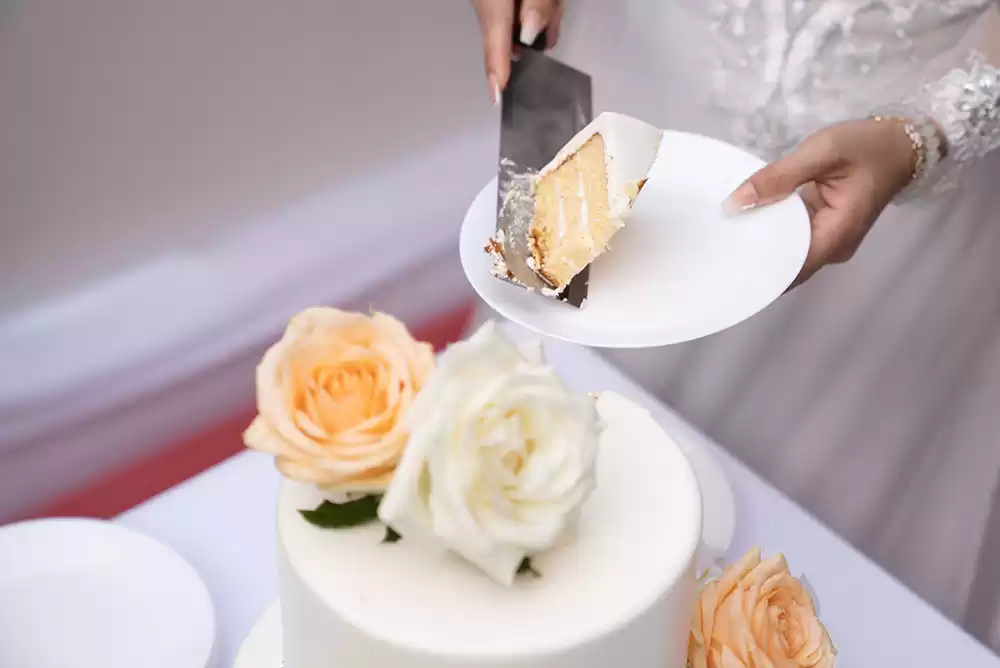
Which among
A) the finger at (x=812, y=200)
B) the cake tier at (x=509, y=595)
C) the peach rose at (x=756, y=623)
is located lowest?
the peach rose at (x=756, y=623)

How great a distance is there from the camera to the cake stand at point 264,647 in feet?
1.62

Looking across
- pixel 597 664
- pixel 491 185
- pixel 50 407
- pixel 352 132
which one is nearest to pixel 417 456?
pixel 597 664

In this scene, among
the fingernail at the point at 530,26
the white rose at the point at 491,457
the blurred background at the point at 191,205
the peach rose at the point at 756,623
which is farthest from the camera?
the blurred background at the point at 191,205

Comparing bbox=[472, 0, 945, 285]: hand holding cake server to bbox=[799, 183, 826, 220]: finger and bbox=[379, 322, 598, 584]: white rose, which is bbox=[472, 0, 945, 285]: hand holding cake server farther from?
bbox=[379, 322, 598, 584]: white rose

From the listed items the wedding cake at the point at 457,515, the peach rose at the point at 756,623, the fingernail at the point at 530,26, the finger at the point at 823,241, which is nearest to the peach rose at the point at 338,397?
the wedding cake at the point at 457,515

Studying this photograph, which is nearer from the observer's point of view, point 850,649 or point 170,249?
point 850,649

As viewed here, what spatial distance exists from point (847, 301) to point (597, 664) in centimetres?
67

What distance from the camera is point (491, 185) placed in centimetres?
69

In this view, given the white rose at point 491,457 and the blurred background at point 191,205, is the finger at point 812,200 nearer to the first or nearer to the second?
the white rose at point 491,457

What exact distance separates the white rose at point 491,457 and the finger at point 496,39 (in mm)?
508

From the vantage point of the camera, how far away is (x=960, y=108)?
2.53 ft

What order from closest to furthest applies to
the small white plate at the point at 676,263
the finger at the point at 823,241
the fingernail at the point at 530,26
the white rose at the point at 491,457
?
the white rose at the point at 491,457
the small white plate at the point at 676,263
the finger at the point at 823,241
the fingernail at the point at 530,26

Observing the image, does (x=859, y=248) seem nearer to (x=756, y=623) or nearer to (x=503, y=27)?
(x=503, y=27)

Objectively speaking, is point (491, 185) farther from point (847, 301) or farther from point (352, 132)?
point (352, 132)
